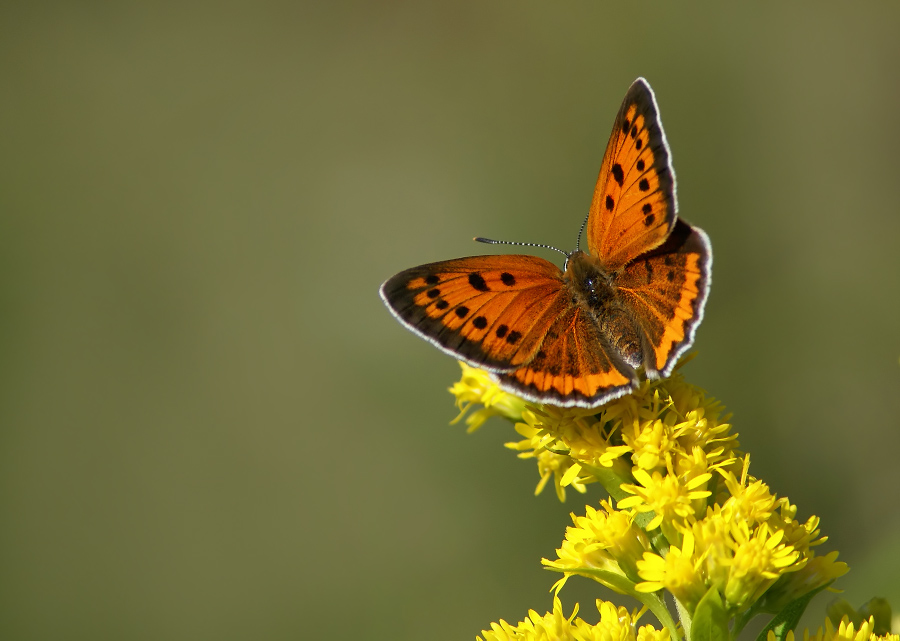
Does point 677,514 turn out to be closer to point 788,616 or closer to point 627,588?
point 627,588

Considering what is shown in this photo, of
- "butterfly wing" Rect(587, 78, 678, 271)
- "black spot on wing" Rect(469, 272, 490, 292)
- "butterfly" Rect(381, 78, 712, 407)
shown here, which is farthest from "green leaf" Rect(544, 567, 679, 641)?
"butterfly wing" Rect(587, 78, 678, 271)

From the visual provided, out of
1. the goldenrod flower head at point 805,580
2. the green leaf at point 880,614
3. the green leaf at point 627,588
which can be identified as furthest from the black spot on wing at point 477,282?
the green leaf at point 880,614

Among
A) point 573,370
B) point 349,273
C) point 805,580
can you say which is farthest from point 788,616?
point 349,273

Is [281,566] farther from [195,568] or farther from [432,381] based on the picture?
[432,381]

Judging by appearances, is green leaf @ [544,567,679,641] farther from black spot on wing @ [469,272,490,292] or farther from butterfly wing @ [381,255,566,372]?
black spot on wing @ [469,272,490,292]

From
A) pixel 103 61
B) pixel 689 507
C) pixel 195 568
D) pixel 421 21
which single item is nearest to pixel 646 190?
pixel 689 507

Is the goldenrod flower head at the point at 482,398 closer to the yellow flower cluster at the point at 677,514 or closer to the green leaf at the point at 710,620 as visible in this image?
the yellow flower cluster at the point at 677,514
